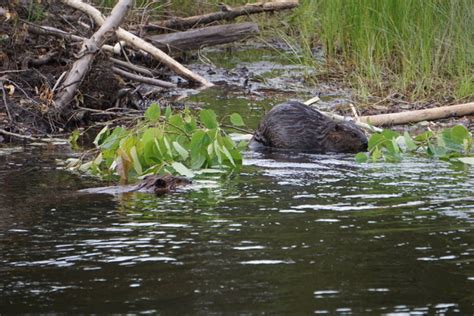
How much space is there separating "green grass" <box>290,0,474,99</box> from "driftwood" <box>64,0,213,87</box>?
1929 mm

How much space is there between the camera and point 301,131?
9266mm

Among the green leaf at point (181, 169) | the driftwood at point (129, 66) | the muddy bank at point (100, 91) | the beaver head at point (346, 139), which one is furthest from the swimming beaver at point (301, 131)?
the driftwood at point (129, 66)

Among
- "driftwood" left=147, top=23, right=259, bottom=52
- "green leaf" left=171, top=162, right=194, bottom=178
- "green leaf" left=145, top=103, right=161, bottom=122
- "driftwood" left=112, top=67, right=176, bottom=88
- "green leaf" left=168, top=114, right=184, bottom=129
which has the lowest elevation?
"green leaf" left=171, top=162, right=194, bottom=178

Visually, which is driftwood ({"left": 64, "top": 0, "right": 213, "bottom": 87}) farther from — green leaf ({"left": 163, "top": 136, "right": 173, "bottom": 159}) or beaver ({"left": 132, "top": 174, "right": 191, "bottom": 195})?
beaver ({"left": 132, "top": 174, "right": 191, "bottom": 195})

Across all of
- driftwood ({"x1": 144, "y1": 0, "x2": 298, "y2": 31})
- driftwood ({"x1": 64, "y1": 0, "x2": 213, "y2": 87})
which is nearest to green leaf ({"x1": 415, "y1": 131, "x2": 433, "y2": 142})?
driftwood ({"x1": 64, "y1": 0, "x2": 213, "y2": 87})

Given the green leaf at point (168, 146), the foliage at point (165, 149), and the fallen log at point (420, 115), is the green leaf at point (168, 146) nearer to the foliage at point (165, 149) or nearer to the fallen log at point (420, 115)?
the foliage at point (165, 149)

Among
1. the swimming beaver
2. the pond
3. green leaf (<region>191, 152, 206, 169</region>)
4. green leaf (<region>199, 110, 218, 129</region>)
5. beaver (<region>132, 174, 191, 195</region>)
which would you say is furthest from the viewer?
the swimming beaver

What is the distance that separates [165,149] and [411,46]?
5.01 m

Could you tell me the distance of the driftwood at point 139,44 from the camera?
11.1 m

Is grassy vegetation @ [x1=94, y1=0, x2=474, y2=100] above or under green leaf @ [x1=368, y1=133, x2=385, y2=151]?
above

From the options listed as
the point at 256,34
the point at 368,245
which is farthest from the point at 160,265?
the point at 256,34

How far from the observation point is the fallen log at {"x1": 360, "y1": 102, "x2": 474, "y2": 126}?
999 cm

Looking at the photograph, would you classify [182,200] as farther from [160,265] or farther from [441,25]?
[441,25]

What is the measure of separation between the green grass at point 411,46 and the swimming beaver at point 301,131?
2353 millimetres
